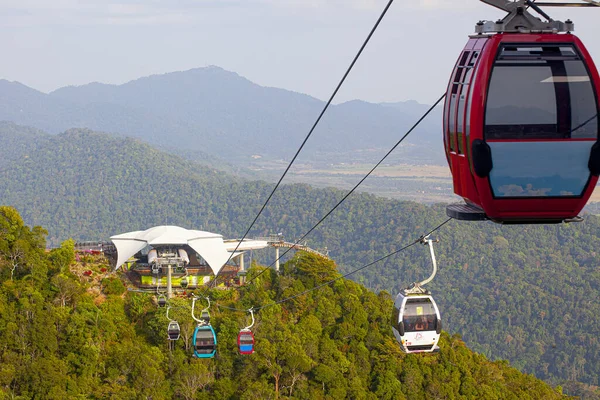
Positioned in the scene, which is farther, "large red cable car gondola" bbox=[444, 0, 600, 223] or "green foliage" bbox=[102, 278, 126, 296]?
"green foliage" bbox=[102, 278, 126, 296]

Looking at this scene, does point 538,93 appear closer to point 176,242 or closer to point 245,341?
point 245,341

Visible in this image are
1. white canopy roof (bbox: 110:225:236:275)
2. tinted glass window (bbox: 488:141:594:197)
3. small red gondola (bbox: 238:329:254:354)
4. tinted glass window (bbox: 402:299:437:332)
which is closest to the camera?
tinted glass window (bbox: 488:141:594:197)

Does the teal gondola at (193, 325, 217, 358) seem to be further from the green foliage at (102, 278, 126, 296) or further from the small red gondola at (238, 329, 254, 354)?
the green foliage at (102, 278, 126, 296)

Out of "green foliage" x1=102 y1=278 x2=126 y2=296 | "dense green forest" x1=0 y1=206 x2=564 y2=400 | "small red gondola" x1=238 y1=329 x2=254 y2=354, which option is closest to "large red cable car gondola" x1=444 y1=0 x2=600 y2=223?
"small red gondola" x1=238 y1=329 x2=254 y2=354

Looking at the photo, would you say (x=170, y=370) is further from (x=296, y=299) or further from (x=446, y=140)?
(x=446, y=140)

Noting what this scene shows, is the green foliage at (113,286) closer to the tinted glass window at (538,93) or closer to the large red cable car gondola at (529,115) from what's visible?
the large red cable car gondola at (529,115)

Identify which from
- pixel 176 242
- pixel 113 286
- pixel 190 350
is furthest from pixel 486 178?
pixel 176 242

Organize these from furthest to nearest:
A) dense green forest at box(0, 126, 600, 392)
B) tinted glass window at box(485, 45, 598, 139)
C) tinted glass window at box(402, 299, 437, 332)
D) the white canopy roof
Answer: dense green forest at box(0, 126, 600, 392), the white canopy roof, tinted glass window at box(402, 299, 437, 332), tinted glass window at box(485, 45, 598, 139)
